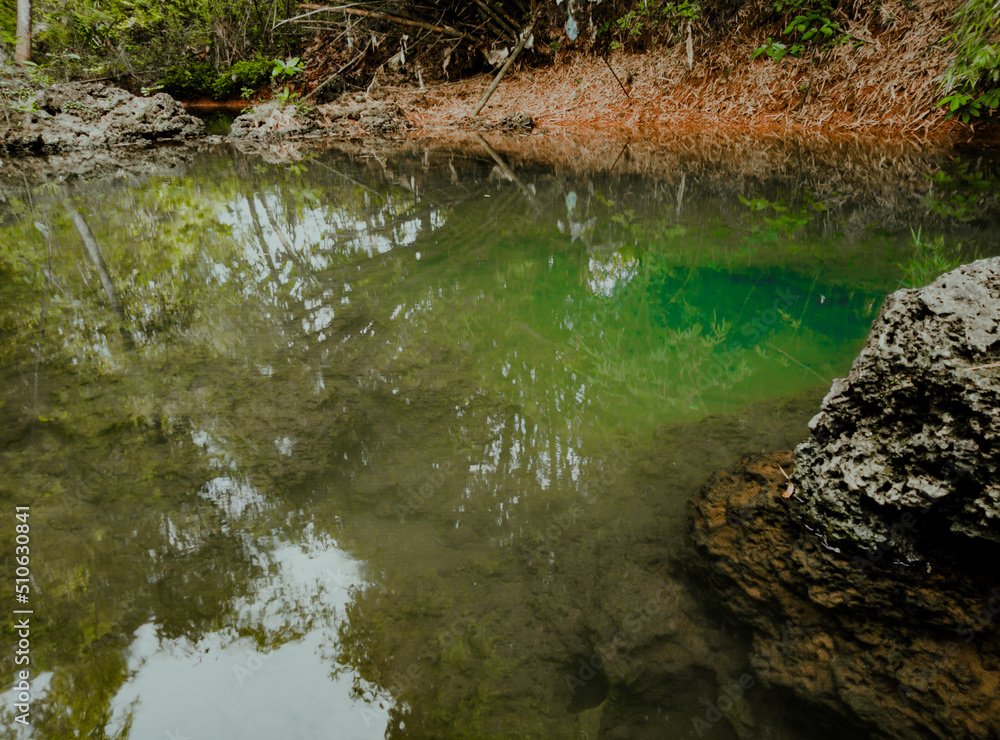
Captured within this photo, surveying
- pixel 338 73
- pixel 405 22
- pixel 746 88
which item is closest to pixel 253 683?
pixel 746 88

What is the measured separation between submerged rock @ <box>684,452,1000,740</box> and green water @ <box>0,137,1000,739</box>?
12 centimetres

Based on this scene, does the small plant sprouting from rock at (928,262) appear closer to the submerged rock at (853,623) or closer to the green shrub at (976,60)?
the submerged rock at (853,623)

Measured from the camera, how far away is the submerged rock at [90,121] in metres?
9.99

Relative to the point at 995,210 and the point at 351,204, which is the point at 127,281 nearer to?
the point at 351,204

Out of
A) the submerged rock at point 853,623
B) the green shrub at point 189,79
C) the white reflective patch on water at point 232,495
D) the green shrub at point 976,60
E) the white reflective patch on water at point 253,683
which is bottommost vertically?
the white reflective patch on water at point 253,683

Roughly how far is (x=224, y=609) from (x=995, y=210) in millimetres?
5691

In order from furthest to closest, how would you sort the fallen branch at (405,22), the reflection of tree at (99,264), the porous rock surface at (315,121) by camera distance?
1. the fallen branch at (405,22)
2. the porous rock surface at (315,121)
3. the reflection of tree at (99,264)

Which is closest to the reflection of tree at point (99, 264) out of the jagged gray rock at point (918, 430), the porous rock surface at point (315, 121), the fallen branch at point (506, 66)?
the jagged gray rock at point (918, 430)

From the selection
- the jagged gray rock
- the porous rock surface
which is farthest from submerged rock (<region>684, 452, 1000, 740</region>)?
the porous rock surface

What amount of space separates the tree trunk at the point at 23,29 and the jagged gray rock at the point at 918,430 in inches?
718

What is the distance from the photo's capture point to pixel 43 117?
10250 mm

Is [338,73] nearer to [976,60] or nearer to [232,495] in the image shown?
[976,60]

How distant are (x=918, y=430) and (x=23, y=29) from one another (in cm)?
1885

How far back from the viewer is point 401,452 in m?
2.16
